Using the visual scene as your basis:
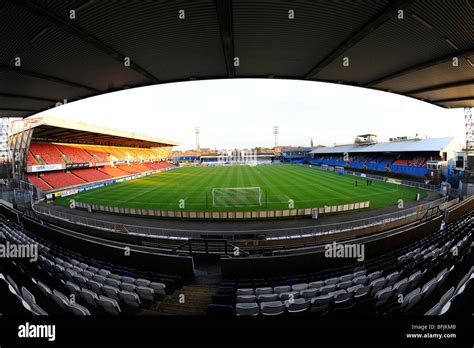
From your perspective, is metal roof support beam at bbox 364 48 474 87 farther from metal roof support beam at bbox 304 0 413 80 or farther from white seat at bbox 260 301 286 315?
white seat at bbox 260 301 286 315

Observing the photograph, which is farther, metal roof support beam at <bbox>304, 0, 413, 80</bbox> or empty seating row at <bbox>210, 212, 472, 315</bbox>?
metal roof support beam at <bbox>304, 0, 413, 80</bbox>

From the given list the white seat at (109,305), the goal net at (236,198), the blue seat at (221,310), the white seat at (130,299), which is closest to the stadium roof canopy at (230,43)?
the white seat at (109,305)

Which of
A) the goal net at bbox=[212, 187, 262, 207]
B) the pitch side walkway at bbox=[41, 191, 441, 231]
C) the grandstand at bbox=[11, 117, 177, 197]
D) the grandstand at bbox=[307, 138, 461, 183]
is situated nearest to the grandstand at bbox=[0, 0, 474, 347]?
the pitch side walkway at bbox=[41, 191, 441, 231]

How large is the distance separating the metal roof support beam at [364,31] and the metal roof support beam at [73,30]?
276 inches

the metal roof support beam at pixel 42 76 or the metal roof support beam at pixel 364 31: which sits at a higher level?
the metal roof support beam at pixel 364 31

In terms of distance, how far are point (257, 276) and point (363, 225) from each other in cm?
895

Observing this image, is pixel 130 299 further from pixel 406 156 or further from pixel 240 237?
pixel 406 156

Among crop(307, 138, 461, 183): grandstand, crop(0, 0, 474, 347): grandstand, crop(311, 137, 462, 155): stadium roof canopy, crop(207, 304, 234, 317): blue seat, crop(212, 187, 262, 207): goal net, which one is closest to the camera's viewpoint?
crop(0, 0, 474, 347): grandstand

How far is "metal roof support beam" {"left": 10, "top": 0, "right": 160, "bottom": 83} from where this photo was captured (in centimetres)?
443

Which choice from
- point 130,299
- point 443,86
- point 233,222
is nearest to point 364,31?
point 443,86

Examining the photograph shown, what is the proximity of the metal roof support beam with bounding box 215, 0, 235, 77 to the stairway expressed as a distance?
23.9 ft

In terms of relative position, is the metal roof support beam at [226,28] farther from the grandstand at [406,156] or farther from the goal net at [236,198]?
the grandstand at [406,156]

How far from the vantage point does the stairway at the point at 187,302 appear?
191 inches

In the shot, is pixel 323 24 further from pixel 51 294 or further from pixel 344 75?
pixel 51 294
